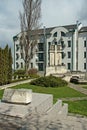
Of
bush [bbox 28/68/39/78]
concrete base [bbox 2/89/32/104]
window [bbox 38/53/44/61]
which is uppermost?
window [bbox 38/53/44/61]

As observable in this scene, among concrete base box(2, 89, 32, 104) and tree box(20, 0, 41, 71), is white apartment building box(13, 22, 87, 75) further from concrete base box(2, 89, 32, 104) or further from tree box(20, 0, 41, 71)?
concrete base box(2, 89, 32, 104)

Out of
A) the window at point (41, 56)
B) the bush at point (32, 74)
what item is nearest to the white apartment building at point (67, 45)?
the window at point (41, 56)

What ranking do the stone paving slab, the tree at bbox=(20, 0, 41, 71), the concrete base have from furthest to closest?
the tree at bbox=(20, 0, 41, 71), the concrete base, the stone paving slab

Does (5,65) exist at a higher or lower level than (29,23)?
lower

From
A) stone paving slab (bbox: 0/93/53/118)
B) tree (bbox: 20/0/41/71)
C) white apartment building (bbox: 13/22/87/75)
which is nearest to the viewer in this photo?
stone paving slab (bbox: 0/93/53/118)

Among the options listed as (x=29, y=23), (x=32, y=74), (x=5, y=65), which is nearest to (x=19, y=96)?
(x=5, y=65)

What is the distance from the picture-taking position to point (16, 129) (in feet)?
19.7

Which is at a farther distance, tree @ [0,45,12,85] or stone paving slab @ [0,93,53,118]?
tree @ [0,45,12,85]

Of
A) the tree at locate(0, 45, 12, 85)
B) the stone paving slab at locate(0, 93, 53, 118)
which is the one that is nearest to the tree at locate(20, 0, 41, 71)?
the tree at locate(0, 45, 12, 85)

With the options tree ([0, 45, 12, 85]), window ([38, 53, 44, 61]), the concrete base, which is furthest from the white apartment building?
the concrete base

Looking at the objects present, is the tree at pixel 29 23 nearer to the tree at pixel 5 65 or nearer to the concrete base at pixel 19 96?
the tree at pixel 5 65

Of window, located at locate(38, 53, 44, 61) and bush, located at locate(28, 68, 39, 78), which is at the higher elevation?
window, located at locate(38, 53, 44, 61)

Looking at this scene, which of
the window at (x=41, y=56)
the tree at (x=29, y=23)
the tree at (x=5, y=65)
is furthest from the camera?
the window at (x=41, y=56)

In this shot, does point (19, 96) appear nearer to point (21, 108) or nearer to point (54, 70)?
point (21, 108)
